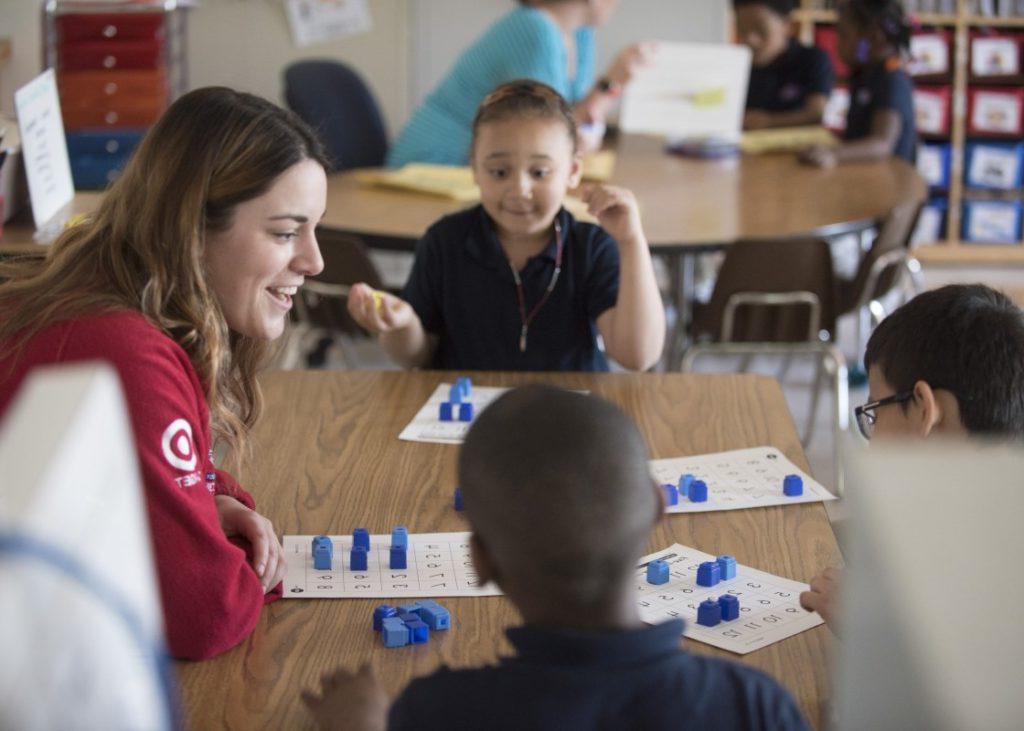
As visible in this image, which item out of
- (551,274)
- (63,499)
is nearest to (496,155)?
(551,274)

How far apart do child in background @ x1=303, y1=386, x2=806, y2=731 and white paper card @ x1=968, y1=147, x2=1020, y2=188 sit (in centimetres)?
561

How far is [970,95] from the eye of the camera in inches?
236

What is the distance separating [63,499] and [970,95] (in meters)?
6.15

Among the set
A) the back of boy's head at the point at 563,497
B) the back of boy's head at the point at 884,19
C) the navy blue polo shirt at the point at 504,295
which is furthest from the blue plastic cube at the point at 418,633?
the back of boy's head at the point at 884,19

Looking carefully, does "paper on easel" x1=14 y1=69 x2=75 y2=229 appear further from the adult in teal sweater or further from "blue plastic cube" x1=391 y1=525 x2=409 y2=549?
the adult in teal sweater

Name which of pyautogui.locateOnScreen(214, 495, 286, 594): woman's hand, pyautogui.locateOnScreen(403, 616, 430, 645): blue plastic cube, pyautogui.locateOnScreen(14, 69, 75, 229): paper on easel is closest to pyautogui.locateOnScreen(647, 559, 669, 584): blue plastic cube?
pyautogui.locateOnScreen(403, 616, 430, 645): blue plastic cube

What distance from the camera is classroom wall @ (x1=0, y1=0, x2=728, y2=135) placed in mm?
5879

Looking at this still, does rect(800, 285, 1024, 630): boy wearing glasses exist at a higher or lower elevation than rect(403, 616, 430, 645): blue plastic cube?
higher

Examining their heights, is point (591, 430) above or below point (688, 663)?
above

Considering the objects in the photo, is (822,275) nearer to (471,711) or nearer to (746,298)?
(746,298)

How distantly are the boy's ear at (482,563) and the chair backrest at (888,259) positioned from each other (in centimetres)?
266

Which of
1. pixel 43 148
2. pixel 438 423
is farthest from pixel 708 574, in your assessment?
pixel 43 148

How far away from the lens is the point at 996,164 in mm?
6012

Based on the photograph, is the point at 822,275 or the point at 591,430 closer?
the point at 591,430
